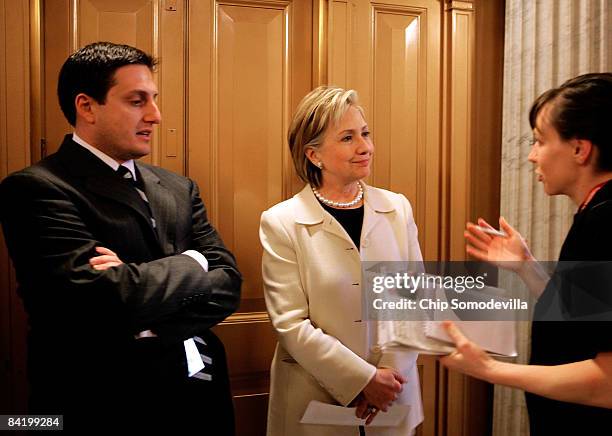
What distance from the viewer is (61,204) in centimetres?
160

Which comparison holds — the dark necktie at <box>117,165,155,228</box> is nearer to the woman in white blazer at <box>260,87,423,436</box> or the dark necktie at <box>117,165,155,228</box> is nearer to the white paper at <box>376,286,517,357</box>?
the woman in white blazer at <box>260,87,423,436</box>

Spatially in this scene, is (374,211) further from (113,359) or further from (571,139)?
(113,359)

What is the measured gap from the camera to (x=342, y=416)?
1943 millimetres

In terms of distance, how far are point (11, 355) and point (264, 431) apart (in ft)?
3.46

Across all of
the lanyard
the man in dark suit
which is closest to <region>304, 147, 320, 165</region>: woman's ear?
the man in dark suit

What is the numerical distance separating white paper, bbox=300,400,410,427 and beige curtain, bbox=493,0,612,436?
2.98 ft

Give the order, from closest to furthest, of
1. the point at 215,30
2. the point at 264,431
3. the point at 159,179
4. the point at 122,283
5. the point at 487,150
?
the point at 122,283, the point at 159,179, the point at 215,30, the point at 264,431, the point at 487,150

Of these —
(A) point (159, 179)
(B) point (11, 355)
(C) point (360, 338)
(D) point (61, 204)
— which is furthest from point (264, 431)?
(D) point (61, 204)

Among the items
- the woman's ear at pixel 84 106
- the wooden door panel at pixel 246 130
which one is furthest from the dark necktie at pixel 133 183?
Answer: the wooden door panel at pixel 246 130

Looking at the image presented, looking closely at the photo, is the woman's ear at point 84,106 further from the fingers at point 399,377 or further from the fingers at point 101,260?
the fingers at point 399,377

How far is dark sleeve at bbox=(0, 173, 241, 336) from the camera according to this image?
5.10ft

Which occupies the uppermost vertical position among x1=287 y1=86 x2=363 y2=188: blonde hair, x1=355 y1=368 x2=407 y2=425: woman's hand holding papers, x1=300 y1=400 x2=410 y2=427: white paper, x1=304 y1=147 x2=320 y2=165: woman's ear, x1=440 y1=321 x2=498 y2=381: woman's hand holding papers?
x1=287 y1=86 x2=363 y2=188: blonde hair

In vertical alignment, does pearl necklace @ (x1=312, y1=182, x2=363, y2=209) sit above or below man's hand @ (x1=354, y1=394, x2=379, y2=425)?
above

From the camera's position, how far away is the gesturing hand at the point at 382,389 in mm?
1914
